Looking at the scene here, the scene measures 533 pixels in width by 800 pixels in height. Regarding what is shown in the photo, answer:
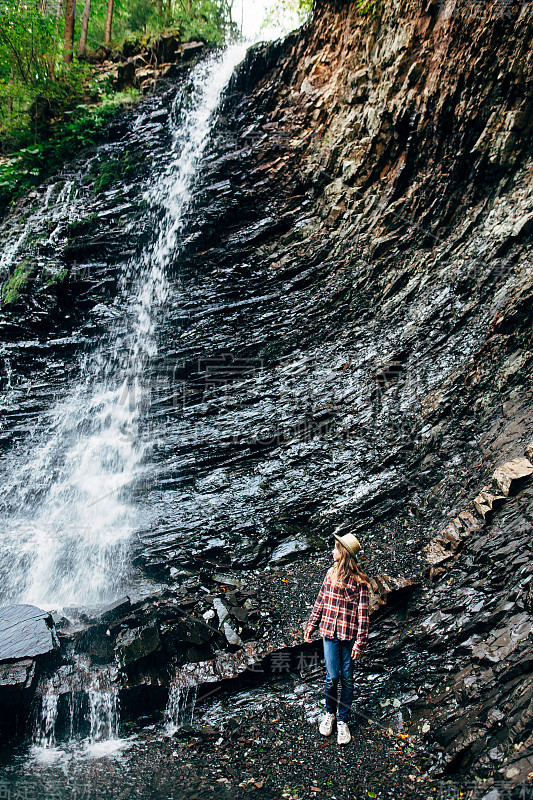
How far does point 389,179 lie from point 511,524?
7506 mm

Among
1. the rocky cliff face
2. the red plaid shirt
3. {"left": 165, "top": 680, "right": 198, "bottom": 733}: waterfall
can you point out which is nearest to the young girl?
the red plaid shirt

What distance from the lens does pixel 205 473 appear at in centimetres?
845

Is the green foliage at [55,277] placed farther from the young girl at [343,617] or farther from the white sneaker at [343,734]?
the white sneaker at [343,734]

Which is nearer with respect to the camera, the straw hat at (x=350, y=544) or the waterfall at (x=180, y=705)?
the straw hat at (x=350, y=544)

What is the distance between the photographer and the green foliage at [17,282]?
11.0 meters

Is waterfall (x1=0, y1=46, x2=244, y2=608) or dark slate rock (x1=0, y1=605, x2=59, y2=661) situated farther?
waterfall (x1=0, y1=46, x2=244, y2=608)

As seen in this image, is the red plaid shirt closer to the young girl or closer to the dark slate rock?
the young girl

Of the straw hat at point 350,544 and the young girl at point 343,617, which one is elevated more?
the straw hat at point 350,544

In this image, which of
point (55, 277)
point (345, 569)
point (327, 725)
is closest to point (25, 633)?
point (327, 725)

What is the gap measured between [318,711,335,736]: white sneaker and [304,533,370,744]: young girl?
4.1 inches

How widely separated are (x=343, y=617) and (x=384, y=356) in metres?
5.39

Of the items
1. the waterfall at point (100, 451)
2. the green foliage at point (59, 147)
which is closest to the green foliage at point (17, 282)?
the waterfall at point (100, 451)

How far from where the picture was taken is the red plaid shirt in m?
3.95

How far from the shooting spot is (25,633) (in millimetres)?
5484
